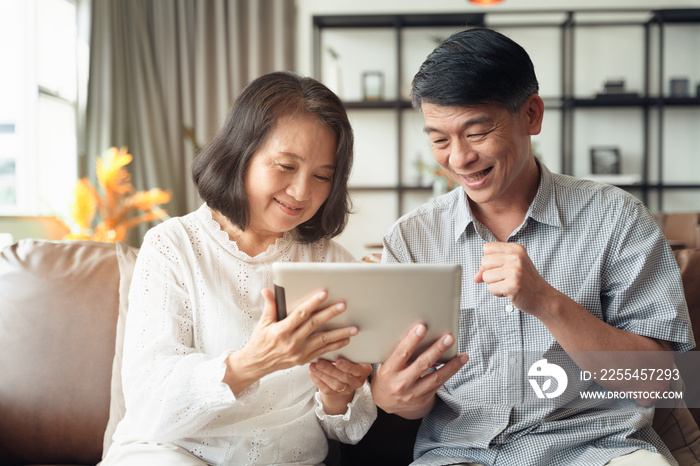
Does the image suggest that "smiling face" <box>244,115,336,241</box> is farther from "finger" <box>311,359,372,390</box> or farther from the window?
the window

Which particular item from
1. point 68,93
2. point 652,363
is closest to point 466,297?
point 652,363

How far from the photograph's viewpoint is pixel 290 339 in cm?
99

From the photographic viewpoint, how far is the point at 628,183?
4938mm

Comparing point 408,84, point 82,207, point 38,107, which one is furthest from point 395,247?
point 408,84

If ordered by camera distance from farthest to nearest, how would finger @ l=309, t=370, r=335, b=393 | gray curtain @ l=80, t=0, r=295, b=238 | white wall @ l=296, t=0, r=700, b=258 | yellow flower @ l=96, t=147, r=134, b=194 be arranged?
white wall @ l=296, t=0, r=700, b=258 → gray curtain @ l=80, t=0, r=295, b=238 → yellow flower @ l=96, t=147, r=134, b=194 → finger @ l=309, t=370, r=335, b=393

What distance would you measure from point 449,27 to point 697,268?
4.30 meters

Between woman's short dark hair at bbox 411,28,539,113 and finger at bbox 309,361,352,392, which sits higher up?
woman's short dark hair at bbox 411,28,539,113

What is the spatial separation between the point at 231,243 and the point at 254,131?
26 cm

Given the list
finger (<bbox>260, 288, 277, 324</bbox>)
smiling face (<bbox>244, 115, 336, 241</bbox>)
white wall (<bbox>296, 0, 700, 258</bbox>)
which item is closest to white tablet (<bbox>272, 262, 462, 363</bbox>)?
finger (<bbox>260, 288, 277, 324</bbox>)

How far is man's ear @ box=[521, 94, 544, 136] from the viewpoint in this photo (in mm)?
1280

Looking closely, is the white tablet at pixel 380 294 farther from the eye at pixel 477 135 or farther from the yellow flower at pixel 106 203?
the yellow flower at pixel 106 203

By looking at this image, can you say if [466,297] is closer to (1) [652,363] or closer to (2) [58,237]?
(1) [652,363]

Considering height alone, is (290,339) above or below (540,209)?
below

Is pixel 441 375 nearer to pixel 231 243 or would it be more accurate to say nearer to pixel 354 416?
pixel 354 416
